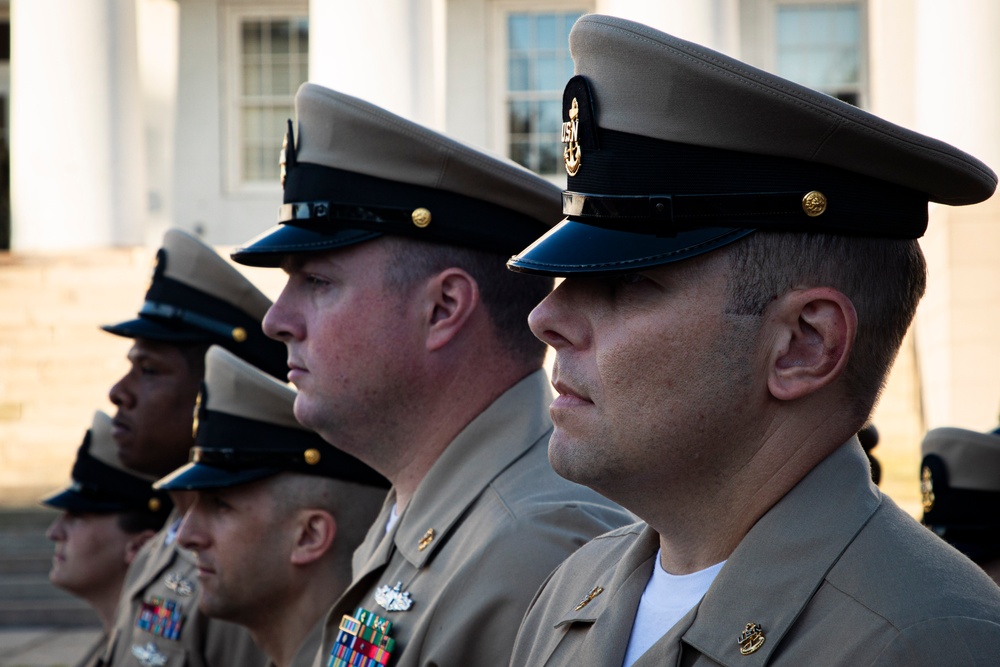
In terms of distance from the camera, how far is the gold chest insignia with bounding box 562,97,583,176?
2008 mm

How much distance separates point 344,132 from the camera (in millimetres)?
3146

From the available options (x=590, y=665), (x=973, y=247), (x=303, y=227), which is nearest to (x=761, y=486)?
(x=590, y=665)

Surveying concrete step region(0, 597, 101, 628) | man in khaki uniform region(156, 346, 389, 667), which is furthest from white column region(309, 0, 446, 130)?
man in khaki uniform region(156, 346, 389, 667)

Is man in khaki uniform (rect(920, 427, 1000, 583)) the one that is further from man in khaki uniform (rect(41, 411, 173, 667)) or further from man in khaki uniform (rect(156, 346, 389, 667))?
man in khaki uniform (rect(41, 411, 173, 667))

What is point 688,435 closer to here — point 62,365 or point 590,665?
point 590,665

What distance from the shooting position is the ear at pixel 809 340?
1.80m

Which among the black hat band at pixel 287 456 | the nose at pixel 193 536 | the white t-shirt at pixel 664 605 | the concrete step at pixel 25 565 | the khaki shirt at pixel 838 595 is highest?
the khaki shirt at pixel 838 595

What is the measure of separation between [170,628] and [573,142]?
319cm

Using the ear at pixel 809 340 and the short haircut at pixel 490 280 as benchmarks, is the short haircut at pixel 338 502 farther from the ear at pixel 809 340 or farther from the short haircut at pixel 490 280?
the ear at pixel 809 340

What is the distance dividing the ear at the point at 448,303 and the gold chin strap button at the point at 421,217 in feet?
0.41

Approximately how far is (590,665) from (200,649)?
113 inches

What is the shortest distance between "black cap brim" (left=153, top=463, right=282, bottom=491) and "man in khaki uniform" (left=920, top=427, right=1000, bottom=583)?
2.07 metres

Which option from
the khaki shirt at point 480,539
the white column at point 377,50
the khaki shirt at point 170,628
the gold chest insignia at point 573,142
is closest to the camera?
the gold chest insignia at point 573,142

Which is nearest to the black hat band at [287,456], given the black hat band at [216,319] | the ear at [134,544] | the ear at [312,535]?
the ear at [312,535]
